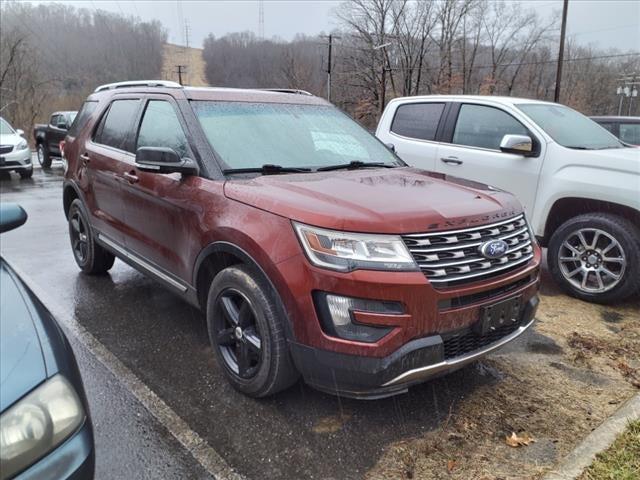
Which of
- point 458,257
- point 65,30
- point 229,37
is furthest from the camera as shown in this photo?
point 229,37

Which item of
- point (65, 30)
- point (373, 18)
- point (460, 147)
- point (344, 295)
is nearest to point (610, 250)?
point (460, 147)

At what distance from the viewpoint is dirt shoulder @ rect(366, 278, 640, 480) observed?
2.49 metres

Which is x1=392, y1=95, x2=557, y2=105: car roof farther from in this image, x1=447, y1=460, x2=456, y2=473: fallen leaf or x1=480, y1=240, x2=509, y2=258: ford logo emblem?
x1=447, y1=460, x2=456, y2=473: fallen leaf

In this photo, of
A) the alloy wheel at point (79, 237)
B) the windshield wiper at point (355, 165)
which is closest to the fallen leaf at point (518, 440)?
the windshield wiper at point (355, 165)

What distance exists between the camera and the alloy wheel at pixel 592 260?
4.50 m

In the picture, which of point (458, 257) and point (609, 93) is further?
point (609, 93)

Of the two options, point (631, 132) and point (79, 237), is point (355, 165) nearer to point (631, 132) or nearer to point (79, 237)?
point (79, 237)

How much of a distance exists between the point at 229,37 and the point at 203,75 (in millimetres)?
5994

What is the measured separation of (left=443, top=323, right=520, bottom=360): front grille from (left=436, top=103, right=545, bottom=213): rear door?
2.61m

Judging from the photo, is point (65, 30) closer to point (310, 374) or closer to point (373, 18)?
point (373, 18)

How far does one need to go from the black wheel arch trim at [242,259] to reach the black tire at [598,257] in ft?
11.0

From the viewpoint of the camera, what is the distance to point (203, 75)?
217ft

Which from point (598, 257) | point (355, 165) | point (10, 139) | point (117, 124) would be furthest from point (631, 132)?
point (10, 139)

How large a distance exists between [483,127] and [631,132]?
16.0 ft
